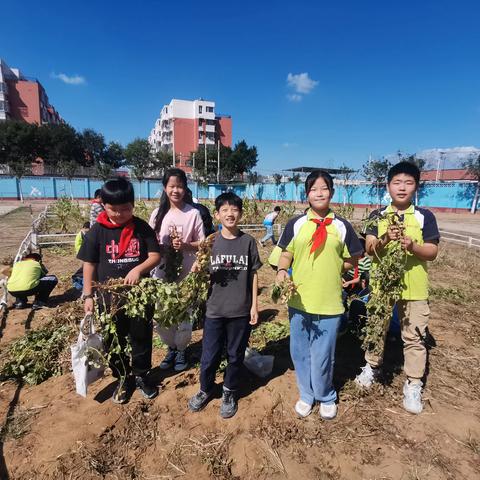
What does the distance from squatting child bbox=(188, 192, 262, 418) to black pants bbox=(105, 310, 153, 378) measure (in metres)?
0.53

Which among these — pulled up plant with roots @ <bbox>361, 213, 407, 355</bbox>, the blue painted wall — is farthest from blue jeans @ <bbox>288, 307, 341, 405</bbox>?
the blue painted wall

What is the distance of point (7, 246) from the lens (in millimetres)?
10461

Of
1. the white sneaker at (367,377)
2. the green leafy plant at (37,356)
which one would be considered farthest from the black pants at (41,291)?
the white sneaker at (367,377)

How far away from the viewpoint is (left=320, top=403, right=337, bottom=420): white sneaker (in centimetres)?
272

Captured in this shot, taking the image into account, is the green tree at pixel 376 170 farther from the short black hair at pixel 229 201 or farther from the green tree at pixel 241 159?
the short black hair at pixel 229 201

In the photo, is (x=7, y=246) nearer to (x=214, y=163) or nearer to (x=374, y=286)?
(x=374, y=286)

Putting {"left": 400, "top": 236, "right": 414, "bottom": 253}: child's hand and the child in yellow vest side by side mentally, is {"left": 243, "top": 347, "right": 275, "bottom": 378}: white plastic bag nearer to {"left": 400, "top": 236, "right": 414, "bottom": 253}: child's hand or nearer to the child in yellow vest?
{"left": 400, "top": 236, "right": 414, "bottom": 253}: child's hand

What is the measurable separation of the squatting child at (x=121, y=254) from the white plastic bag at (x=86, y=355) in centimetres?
15

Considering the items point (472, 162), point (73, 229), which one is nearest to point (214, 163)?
point (472, 162)

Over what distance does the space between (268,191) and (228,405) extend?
149ft

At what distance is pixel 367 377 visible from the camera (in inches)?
122

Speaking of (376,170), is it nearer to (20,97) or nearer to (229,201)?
(229,201)

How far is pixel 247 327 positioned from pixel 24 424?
198cm

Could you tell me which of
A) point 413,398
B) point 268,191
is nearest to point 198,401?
point 413,398
